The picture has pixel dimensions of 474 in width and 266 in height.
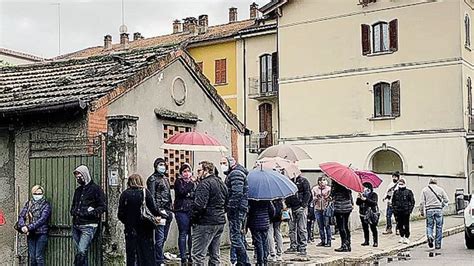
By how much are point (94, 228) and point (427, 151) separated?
2614cm

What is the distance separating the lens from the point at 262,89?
42875 millimetres

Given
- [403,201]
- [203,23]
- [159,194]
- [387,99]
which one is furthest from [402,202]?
[203,23]

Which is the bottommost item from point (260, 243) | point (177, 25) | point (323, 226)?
point (323, 226)

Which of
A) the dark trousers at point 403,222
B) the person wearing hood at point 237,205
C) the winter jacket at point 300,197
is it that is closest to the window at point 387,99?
the dark trousers at point 403,222

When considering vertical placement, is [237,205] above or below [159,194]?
below

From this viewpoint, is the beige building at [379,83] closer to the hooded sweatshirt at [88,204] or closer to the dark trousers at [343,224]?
the dark trousers at [343,224]

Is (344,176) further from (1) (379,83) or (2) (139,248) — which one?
(1) (379,83)

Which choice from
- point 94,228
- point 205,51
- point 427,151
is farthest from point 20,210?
point 205,51

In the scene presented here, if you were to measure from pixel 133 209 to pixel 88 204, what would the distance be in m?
1.10

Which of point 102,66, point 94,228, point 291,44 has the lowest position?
point 94,228

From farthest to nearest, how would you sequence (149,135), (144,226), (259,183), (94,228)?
(149,135)
(259,183)
(94,228)
(144,226)

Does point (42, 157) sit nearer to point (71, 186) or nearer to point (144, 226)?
point (71, 186)

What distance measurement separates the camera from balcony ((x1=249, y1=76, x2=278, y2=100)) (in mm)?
42031

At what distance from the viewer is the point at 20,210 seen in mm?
12891
